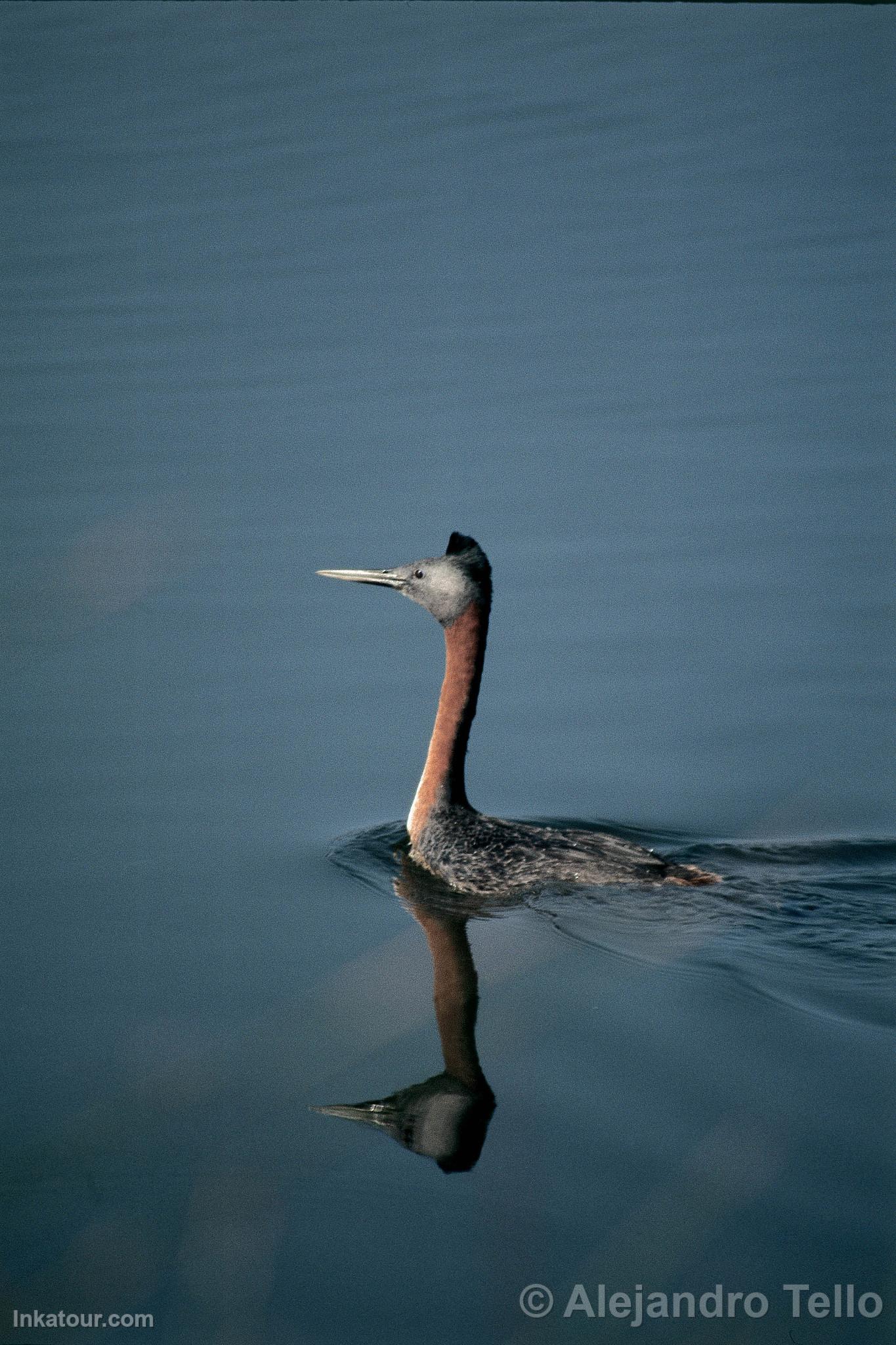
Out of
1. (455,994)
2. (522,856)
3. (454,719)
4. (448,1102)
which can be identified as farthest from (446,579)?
(448,1102)

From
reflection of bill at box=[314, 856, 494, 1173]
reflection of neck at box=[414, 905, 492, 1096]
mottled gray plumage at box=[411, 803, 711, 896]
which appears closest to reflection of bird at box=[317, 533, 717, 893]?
mottled gray plumage at box=[411, 803, 711, 896]

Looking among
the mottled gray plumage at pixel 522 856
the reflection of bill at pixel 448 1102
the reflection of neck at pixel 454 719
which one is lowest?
the reflection of bill at pixel 448 1102

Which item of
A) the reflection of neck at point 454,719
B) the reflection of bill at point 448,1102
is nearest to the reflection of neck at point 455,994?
the reflection of bill at point 448,1102

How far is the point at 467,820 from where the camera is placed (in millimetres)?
7594

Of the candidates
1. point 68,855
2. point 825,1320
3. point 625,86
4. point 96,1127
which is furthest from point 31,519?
point 625,86

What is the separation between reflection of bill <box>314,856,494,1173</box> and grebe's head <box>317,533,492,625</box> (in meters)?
1.99

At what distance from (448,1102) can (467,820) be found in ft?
7.29

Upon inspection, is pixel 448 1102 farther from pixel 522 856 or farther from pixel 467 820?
pixel 467 820

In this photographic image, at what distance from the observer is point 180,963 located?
21.4ft

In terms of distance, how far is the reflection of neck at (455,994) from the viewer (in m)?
5.75

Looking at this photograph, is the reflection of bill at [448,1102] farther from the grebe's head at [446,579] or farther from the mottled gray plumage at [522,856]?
the grebe's head at [446,579]

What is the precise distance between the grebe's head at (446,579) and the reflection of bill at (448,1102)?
199 centimetres

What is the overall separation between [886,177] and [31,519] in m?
10.1

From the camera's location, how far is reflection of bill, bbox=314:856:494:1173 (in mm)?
5266
